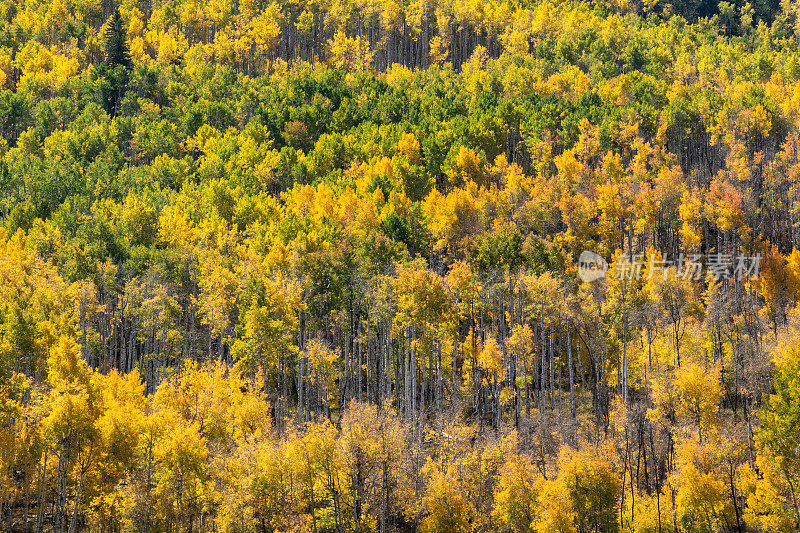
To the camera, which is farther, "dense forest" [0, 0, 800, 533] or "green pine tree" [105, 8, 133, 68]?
"green pine tree" [105, 8, 133, 68]

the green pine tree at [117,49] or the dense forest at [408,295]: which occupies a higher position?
the green pine tree at [117,49]

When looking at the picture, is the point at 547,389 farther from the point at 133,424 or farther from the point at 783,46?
the point at 783,46

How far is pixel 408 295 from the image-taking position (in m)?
71.6

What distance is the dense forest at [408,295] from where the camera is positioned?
55406 mm

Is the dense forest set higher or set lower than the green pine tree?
lower

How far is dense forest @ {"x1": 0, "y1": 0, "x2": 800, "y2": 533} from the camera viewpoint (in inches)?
2181

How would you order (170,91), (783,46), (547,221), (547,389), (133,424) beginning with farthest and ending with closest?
1. (783,46)
2. (170,91)
3. (547,221)
4. (547,389)
5. (133,424)

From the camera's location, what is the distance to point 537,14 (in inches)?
6781

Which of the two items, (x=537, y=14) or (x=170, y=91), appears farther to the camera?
(x=537, y=14)

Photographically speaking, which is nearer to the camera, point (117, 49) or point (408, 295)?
point (408, 295)

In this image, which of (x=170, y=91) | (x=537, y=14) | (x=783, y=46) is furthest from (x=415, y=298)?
(x=783, y=46)

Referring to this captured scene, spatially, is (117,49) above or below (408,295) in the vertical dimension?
above

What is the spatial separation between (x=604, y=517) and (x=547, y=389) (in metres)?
26.4

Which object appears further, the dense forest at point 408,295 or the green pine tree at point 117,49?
the green pine tree at point 117,49
